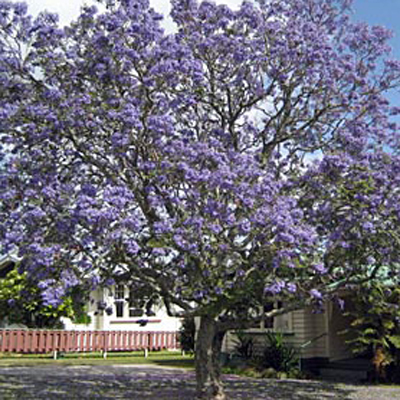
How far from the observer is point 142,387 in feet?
46.6

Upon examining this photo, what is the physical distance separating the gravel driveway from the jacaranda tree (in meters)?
1.97

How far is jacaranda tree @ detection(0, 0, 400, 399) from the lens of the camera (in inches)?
396

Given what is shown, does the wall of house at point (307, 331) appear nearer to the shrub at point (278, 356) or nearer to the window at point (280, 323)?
the window at point (280, 323)

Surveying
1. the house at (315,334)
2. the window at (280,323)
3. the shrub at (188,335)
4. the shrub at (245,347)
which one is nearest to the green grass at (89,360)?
the shrub at (188,335)

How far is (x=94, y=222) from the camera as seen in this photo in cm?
950

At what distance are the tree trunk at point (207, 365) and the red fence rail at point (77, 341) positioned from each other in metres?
12.8

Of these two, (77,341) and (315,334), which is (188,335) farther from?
(315,334)

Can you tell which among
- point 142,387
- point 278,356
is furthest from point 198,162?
point 278,356

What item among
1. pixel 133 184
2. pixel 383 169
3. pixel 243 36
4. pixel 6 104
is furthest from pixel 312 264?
pixel 6 104

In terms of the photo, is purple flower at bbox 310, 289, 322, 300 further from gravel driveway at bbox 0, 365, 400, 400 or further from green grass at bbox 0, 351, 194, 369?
green grass at bbox 0, 351, 194, 369

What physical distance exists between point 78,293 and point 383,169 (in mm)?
6410

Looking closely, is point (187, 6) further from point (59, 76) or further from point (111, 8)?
point (59, 76)

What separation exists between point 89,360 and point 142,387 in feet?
29.8

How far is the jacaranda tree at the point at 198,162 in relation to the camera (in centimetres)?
1005
